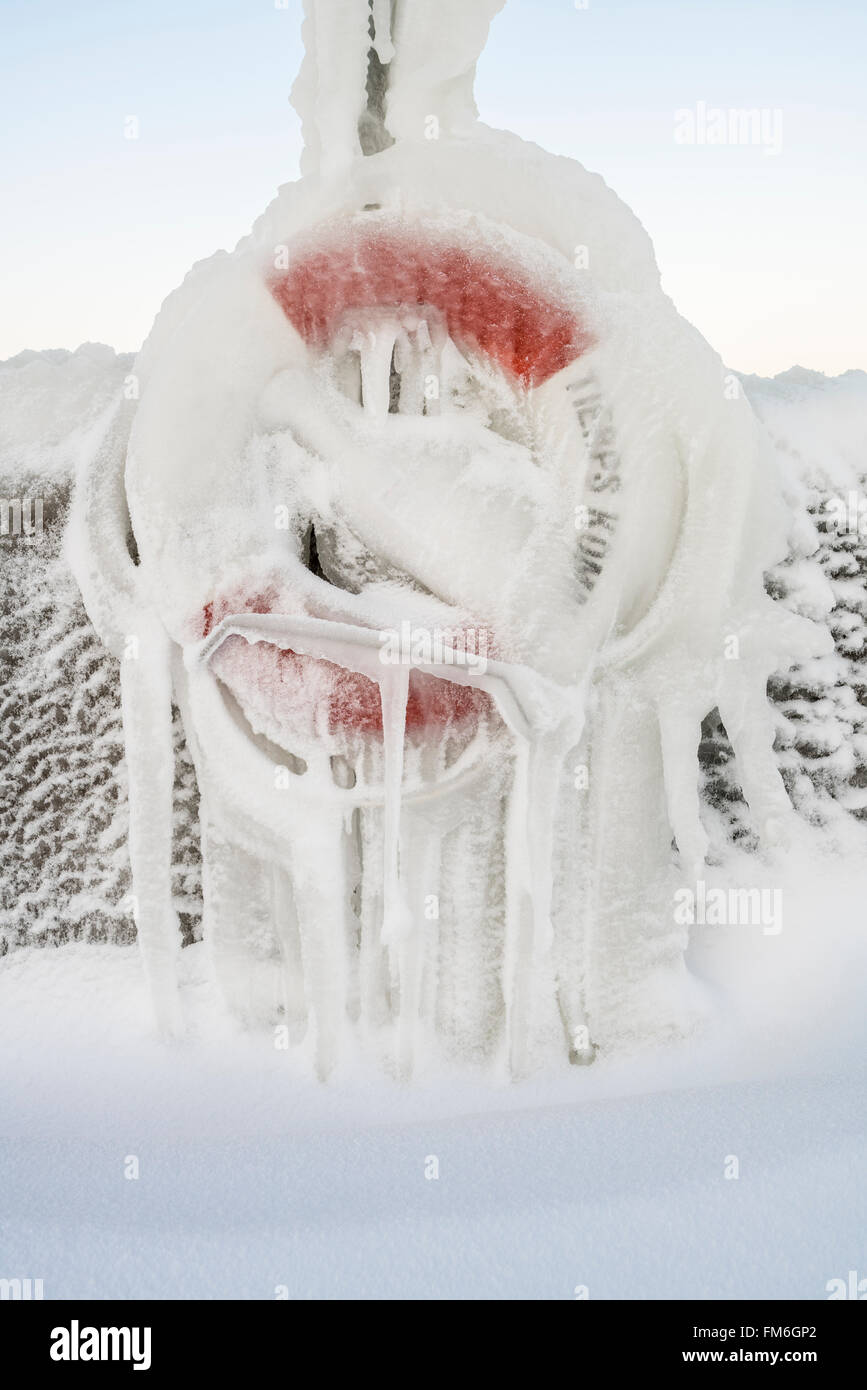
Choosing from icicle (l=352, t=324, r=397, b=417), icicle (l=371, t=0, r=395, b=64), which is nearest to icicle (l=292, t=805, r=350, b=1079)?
icicle (l=352, t=324, r=397, b=417)

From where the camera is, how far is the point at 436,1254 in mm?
711

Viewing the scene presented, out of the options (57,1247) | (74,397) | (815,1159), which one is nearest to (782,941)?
(815,1159)

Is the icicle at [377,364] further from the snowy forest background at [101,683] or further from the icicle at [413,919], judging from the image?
the icicle at [413,919]

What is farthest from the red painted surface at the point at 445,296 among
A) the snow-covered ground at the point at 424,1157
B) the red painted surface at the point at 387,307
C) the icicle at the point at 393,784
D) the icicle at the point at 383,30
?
the snow-covered ground at the point at 424,1157

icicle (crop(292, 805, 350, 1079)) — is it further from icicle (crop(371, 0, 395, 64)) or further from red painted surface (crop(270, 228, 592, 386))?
icicle (crop(371, 0, 395, 64))

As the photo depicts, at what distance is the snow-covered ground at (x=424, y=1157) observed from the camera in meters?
0.70

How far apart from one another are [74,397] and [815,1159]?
0.85 meters

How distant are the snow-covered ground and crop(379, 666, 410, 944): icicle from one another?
15 centimetres

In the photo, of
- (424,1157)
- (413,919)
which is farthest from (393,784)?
(424,1157)

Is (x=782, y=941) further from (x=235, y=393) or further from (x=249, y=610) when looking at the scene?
(x=235, y=393)

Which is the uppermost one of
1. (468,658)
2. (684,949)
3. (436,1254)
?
(468,658)

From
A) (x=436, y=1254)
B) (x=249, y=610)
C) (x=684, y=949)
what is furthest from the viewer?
(x=684, y=949)

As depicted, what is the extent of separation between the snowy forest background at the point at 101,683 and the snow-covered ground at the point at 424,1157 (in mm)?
63

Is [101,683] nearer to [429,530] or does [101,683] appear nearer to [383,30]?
[429,530]
